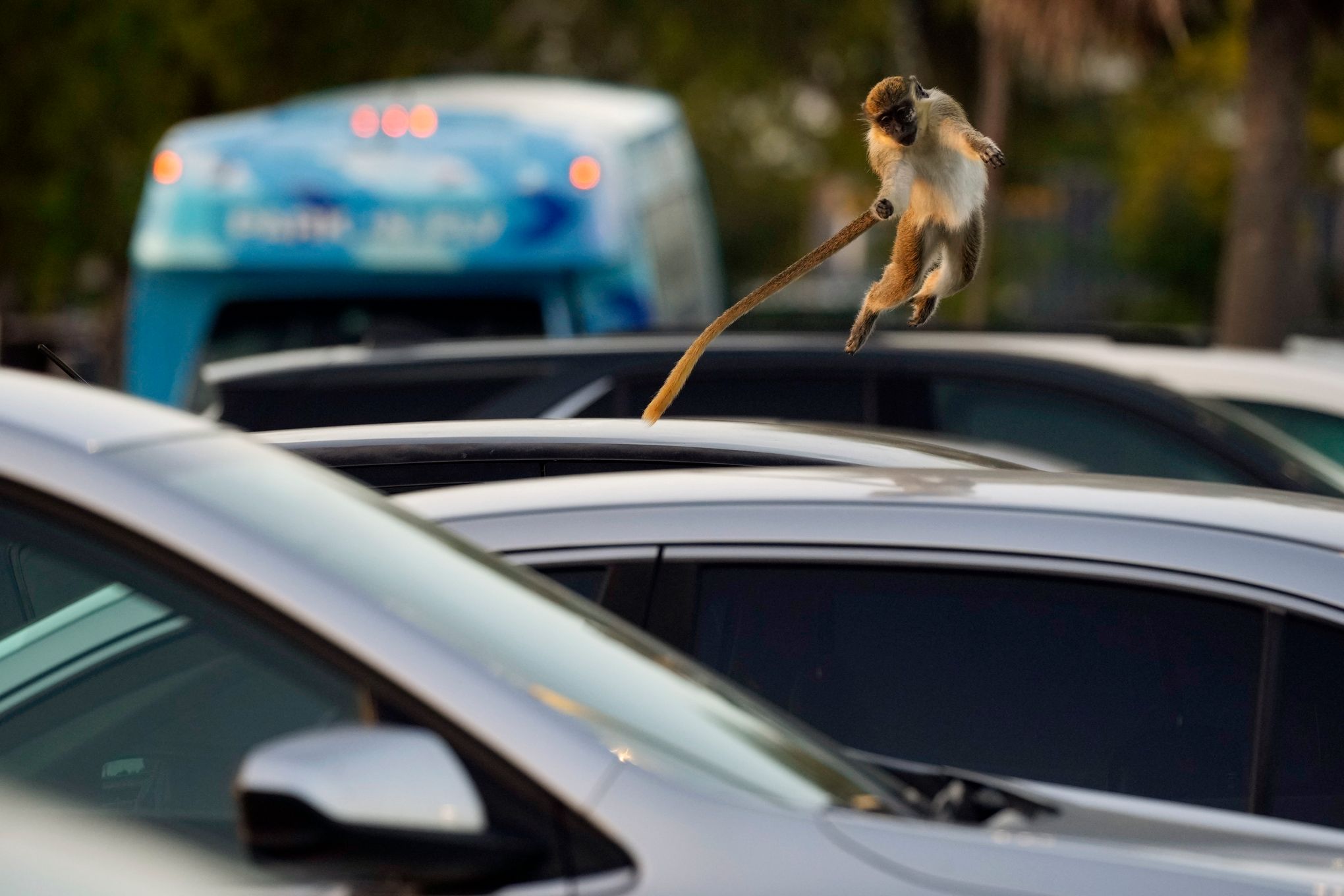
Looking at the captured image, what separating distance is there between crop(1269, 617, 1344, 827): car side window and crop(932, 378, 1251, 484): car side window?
3.22 m

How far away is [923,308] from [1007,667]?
513 millimetres

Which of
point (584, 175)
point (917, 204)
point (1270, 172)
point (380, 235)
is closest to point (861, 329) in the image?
point (917, 204)

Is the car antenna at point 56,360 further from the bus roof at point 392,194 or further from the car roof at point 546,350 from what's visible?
the bus roof at point 392,194

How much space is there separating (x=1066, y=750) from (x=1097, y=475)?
1.74ft

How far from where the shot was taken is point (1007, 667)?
2.60 meters

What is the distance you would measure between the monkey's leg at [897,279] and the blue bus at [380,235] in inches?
262

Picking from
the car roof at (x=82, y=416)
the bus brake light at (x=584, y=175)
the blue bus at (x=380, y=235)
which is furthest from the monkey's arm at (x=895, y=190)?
the bus brake light at (x=584, y=175)

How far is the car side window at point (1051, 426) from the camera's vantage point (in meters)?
5.90

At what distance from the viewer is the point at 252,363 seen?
6395 millimetres

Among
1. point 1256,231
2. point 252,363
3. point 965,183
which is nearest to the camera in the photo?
point 965,183

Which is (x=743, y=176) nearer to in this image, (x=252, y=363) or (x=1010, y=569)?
(x=252, y=363)

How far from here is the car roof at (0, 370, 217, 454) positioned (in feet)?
6.21

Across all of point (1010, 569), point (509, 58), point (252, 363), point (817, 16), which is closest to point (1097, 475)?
point (1010, 569)

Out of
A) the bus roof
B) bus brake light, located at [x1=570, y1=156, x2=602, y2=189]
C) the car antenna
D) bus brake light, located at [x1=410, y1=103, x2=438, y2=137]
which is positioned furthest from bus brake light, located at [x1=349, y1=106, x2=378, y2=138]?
the car antenna
